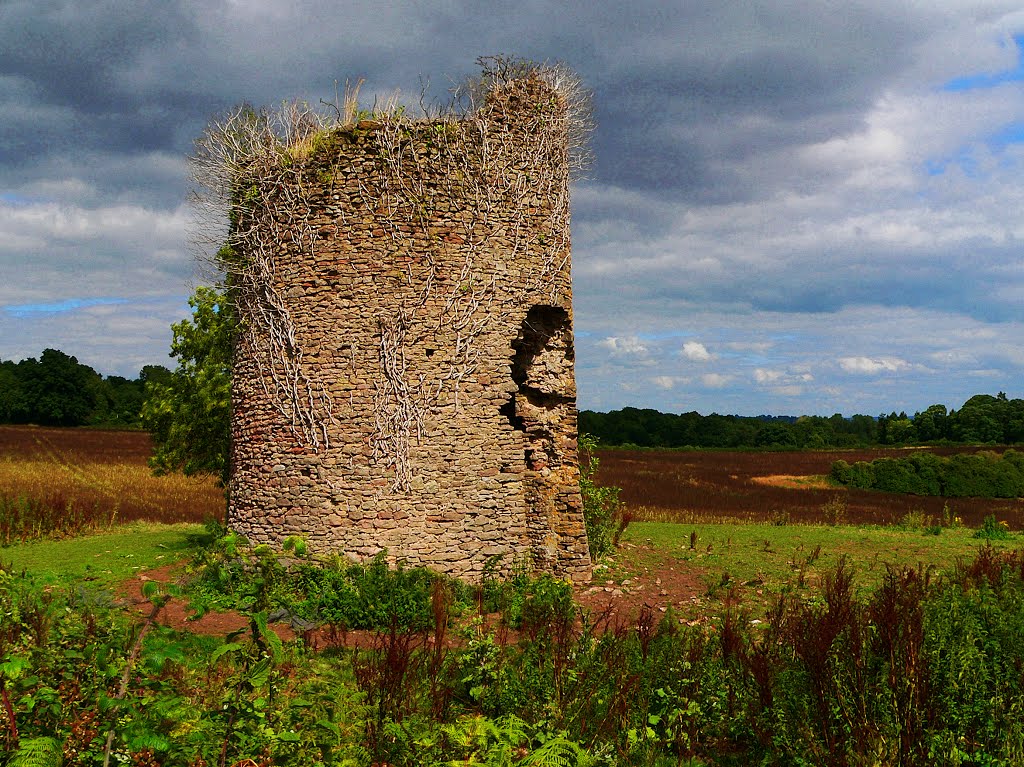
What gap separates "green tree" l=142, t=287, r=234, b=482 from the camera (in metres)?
15.2

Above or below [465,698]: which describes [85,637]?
above

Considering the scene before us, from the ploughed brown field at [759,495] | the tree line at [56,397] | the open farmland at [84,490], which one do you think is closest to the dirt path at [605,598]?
the open farmland at [84,490]

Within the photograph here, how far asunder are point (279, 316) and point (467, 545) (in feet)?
14.4

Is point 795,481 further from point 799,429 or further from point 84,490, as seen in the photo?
point 799,429

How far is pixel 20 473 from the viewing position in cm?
2833

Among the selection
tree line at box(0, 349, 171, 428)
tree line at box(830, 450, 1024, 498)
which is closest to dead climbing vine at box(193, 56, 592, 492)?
tree line at box(830, 450, 1024, 498)

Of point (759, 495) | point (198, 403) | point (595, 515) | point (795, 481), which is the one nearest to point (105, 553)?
point (198, 403)

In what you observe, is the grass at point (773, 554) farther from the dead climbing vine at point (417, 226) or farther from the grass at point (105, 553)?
the grass at point (105, 553)

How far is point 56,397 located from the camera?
69.1m

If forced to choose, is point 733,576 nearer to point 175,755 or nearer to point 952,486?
point 175,755

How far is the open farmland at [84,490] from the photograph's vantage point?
1733 cm

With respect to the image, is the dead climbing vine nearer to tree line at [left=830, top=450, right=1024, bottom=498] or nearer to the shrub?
the shrub

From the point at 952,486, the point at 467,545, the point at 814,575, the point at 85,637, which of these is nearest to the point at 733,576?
the point at 814,575

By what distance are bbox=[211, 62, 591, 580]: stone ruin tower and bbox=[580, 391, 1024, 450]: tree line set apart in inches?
2058
